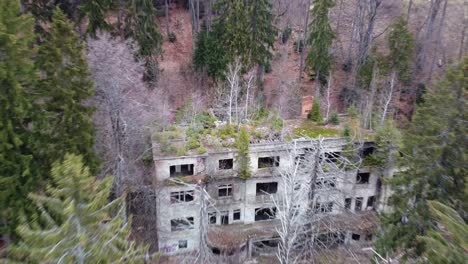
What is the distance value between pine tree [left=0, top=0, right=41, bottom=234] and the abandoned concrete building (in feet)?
22.5

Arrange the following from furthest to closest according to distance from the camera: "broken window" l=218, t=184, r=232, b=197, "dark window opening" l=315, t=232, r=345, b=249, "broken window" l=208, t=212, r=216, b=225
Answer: "dark window opening" l=315, t=232, r=345, b=249 < "broken window" l=208, t=212, r=216, b=225 < "broken window" l=218, t=184, r=232, b=197

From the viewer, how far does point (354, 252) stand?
24484 millimetres

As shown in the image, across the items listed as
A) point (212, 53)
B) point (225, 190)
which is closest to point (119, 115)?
point (225, 190)

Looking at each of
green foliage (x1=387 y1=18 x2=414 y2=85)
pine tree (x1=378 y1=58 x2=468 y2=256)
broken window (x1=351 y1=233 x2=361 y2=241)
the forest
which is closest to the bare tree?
the forest

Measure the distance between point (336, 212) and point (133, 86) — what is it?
1425 centimetres

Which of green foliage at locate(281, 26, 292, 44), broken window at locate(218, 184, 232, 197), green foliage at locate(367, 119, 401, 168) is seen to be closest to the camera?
green foliage at locate(367, 119, 401, 168)

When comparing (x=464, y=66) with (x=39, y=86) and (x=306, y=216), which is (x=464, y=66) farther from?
(x=39, y=86)

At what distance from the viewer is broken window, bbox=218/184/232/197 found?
22978 mm

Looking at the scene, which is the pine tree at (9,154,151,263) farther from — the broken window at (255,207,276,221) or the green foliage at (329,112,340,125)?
the green foliage at (329,112,340,125)

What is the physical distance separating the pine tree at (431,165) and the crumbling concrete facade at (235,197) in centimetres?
409

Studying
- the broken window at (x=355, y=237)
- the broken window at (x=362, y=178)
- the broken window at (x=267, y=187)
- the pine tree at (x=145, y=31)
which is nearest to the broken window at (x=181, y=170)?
the broken window at (x=267, y=187)

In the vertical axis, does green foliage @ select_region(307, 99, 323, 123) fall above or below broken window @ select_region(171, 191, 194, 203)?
above

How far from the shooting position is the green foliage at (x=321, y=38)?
33.9 m

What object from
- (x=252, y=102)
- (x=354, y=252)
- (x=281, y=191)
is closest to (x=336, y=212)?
(x=354, y=252)
